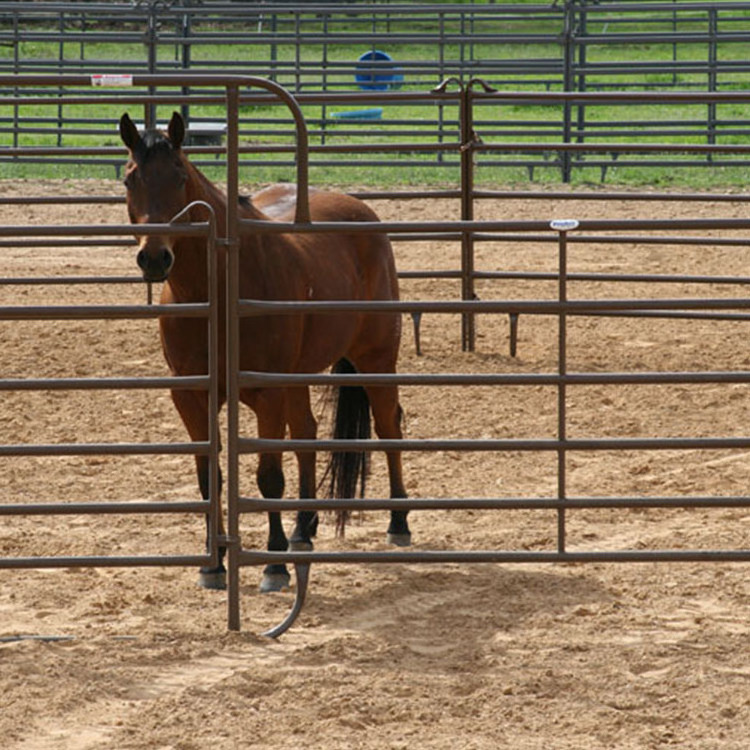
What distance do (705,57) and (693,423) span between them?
67.9 feet

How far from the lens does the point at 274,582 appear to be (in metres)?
5.19

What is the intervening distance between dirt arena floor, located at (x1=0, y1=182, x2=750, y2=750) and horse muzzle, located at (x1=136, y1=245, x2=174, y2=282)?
1.20 m

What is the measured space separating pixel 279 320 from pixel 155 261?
2.22 feet

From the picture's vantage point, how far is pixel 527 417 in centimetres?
762

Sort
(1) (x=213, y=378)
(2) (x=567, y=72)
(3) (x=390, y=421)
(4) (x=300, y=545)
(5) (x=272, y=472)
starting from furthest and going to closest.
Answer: (2) (x=567, y=72) → (3) (x=390, y=421) → (4) (x=300, y=545) → (5) (x=272, y=472) → (1) (x=213, y=378)

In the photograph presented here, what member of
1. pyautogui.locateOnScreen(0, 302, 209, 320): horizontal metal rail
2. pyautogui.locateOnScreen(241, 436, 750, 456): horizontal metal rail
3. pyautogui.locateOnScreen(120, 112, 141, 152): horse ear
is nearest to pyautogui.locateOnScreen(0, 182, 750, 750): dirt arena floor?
pyautogui.locateOnScreen(241, 436, 750, 456): horizontal metal rail

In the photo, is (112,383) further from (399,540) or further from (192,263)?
(399,540)

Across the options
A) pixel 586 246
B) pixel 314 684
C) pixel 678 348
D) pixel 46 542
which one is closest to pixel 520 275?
pixel 678 348

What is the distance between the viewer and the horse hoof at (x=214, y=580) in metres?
5.14

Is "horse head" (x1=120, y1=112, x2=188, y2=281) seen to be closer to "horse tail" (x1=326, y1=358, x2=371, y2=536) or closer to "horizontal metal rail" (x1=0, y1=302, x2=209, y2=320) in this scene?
"horizontal metal rail" (x1=0, y1=302, x2=209, y2=320)

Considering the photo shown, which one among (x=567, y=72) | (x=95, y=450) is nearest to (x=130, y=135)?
(x=95, y=450)

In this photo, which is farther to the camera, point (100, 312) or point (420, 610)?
point (420, 610)

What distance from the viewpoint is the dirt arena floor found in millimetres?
3830

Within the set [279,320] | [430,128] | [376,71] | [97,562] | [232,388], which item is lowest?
[97,562]
